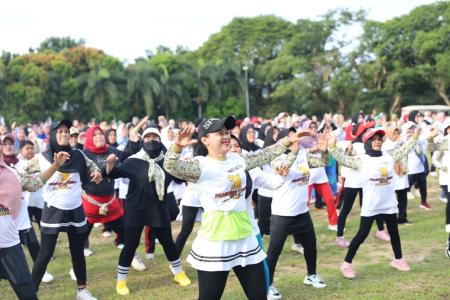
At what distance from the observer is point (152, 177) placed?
20.9 feet

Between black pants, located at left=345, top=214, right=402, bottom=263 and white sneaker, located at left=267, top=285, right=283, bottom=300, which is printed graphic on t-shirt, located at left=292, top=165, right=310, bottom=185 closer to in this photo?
black pants, located at left=345, top=214, right=402, bottom=263

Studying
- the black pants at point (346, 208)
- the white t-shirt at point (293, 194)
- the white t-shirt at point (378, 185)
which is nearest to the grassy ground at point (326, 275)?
the black pants at point (346, 208)

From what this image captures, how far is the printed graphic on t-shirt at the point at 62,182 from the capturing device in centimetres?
611

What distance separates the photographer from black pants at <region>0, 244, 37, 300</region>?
4363 mm

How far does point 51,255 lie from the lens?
607cm

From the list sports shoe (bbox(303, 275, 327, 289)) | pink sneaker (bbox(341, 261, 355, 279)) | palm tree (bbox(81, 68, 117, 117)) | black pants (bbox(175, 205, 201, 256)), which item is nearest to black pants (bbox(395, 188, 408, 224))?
pink sneaker (bbox(341, 261, 355, 279))

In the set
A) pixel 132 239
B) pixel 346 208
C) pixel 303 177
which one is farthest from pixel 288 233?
pixel 346 208

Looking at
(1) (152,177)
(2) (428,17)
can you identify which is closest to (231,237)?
(1) (152,177)

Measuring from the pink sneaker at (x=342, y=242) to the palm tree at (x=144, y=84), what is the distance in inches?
1405

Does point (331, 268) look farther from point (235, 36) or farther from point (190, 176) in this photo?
point (235, 36)

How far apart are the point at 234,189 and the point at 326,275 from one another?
317 centimetres

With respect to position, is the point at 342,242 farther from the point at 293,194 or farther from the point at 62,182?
the point at 62,182

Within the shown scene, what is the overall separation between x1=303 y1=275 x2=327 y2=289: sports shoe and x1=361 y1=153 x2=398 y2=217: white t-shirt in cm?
100

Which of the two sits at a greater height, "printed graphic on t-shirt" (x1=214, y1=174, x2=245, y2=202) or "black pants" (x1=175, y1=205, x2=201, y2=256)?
"printed graphic on t-shirt" (x1=214, y1=174, x2=245, y2=202)
